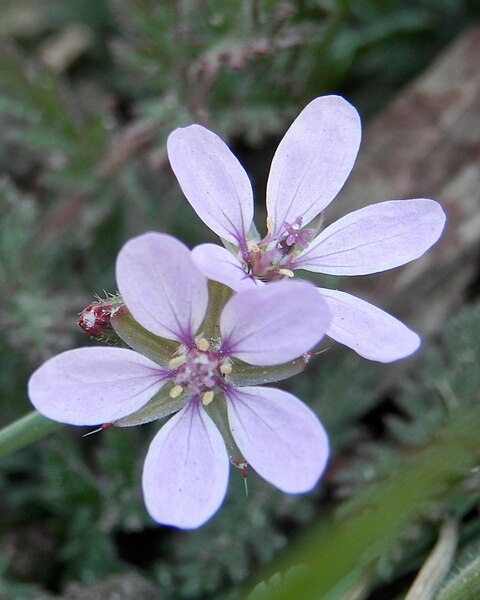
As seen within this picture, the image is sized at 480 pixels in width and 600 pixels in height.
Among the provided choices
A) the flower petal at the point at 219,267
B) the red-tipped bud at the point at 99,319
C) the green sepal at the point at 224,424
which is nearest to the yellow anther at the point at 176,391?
the green sepal at the point at 224,424

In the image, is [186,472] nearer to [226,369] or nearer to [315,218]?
[226,369]

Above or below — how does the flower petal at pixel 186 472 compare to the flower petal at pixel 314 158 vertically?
below

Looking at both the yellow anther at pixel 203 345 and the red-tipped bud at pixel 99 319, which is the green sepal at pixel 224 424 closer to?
the yellow anther at pixel 203 345

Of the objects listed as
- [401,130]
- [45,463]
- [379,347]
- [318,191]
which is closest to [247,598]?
[379,347]

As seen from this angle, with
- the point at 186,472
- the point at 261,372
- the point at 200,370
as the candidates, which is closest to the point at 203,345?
the point at 200,370

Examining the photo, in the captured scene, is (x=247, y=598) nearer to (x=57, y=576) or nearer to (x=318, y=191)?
(x=318, y=191)

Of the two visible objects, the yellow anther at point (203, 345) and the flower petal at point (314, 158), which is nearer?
the yellow anther at point (203, 345)

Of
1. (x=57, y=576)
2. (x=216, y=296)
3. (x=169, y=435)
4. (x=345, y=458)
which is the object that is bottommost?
(x=345, y=458)
